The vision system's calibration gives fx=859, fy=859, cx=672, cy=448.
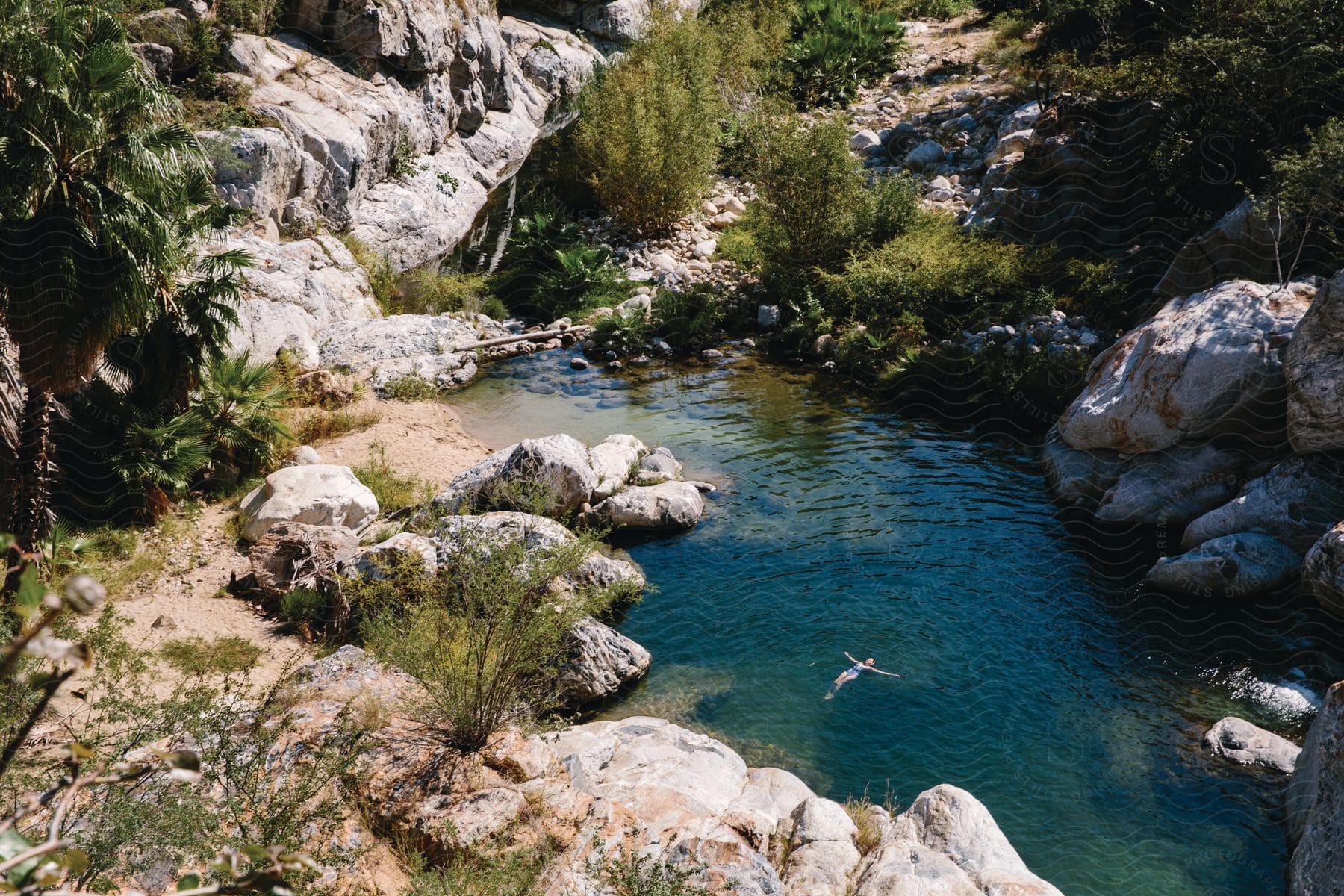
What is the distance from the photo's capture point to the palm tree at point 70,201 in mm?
6949

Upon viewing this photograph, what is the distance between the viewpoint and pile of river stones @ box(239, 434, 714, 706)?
7699 mm

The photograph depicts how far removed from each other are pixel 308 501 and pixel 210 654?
2.28 metres

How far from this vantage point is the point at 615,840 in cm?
498

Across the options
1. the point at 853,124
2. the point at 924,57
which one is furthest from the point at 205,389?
the point at 924,57

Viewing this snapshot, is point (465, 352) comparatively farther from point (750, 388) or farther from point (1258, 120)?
point (1258, 120)

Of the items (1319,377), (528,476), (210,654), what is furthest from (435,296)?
(1319,377)

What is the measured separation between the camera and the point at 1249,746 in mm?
6508

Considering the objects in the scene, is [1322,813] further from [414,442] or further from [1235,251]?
[414,442]

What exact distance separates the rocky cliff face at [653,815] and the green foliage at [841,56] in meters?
24.2

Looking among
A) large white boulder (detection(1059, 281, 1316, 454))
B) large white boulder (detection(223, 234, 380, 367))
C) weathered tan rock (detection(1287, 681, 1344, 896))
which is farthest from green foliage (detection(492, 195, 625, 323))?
weathered tan rock (detection(1287, 681, 1344, 896))

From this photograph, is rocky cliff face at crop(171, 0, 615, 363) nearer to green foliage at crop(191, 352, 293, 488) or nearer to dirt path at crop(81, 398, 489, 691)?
green foliage at crop(191, 352, 293, 488)

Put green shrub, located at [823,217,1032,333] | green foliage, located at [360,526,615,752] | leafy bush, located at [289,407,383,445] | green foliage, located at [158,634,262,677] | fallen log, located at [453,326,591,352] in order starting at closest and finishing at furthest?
green foliage, located at [360,526,615,752]
green foliage, located at [158,634,262,677]
leafy bush, located at [289,407,383,445]
green shrub, located at [823,217,1032,333]
fallen log, located at [453,326,591,352]

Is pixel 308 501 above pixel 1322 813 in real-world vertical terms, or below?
above

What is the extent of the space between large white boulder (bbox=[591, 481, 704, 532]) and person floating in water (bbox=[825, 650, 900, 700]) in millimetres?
3081
